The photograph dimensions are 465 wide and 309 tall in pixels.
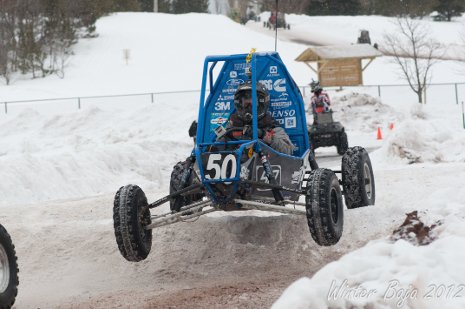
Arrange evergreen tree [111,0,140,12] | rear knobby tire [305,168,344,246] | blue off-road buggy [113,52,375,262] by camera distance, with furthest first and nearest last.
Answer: evergreen tree [111,0,140,12], blue off-road buggy [113,52,375,262], rear knobby tire [305,168,344,246]

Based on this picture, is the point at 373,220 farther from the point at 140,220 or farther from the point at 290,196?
the point at 140,220

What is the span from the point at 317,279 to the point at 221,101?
5911mm

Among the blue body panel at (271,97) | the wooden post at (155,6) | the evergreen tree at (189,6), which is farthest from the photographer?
the evergreen tree at (189,6)

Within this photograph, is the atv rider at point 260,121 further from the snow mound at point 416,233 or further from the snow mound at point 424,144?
the snow mound at point 424,144

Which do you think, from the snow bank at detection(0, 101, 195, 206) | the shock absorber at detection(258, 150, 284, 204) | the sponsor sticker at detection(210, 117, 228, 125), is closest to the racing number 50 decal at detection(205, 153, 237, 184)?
the shock absorber at detection(258, 150, 284, 204)

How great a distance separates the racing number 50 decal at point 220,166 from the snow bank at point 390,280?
3.17m

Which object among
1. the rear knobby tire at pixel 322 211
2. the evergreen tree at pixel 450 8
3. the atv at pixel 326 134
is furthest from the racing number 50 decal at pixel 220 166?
the evergreen tree at pixel 450 8

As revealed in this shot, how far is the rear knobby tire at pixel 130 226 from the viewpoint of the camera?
843 cm

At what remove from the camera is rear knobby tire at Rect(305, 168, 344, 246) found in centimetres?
812

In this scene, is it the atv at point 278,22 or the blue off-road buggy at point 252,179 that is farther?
the atv at point 278,22

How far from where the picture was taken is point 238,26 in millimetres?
69062

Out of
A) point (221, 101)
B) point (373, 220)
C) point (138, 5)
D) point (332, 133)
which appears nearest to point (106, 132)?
point (332, 133)

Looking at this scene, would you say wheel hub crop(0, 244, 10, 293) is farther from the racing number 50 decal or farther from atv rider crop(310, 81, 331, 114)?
atv rider crop(310, 81, 331, 114)

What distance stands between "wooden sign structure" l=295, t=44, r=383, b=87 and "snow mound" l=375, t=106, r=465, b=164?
910 inches
